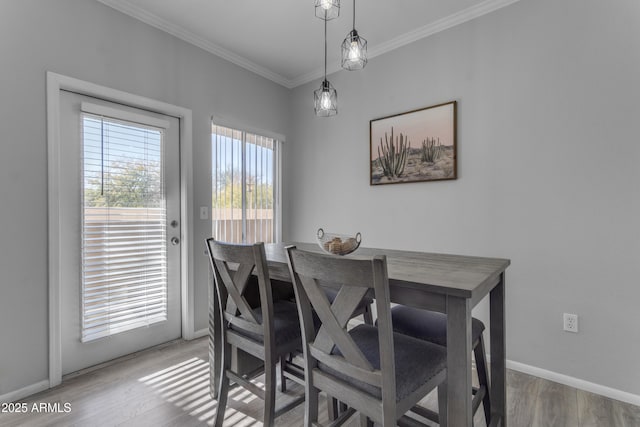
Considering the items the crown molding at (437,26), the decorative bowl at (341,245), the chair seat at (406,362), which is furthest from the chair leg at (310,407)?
the crown molding at (437,26)

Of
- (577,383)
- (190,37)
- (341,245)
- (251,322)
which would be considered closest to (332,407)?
(251,322)

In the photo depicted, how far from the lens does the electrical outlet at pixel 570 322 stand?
1.95 meters

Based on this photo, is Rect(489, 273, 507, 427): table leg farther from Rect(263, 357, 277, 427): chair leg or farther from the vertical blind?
the vertical blind

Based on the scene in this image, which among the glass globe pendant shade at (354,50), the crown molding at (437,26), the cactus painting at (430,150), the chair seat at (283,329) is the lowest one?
the chair seat at (283,329)

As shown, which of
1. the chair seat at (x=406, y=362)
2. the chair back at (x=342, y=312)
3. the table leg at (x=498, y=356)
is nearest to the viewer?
the chair back at (x=342, y=312)

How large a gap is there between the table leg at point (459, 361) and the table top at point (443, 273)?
5cm

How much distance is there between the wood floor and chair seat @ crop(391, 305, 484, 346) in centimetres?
60

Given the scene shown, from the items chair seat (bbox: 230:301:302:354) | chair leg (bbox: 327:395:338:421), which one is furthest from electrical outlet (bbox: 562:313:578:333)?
chair seat (bbox: 230:301:302:354)

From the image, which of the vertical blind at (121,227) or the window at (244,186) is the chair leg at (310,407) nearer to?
the vertical blind at (121,227)

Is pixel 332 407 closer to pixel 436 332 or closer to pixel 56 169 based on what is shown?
pixel 436 332

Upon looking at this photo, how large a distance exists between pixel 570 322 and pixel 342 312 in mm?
1827

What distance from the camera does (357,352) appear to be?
1021mm

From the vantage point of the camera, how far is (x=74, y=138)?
208cm

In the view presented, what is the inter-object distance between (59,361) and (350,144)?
2.78 meters
